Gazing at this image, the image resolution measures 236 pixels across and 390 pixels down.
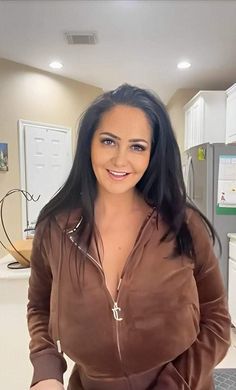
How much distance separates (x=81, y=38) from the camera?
339cm

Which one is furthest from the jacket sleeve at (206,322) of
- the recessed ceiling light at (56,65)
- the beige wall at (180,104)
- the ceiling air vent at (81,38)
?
the beige wall at (180,104)

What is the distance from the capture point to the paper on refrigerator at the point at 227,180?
322cm

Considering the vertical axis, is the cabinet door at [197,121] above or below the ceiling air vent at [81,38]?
below

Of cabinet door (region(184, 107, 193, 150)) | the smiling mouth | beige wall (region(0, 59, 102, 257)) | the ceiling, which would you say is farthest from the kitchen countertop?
cabinet door (region(184, 107, 193, 150))

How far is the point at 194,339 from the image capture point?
842 millimetres

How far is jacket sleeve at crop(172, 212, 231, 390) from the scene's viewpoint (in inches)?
32.8

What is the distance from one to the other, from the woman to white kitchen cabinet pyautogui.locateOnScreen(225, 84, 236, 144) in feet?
11.0

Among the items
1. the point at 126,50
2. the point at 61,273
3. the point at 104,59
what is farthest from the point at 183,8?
the point at 61,273

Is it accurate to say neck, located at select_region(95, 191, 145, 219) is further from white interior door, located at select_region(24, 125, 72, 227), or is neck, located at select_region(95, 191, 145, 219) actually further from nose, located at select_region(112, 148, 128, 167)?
white interior door, located at select_region(24, 125, 72, 227)

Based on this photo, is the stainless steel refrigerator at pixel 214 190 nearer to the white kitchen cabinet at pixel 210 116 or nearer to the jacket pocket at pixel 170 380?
the white kitchen cabinet at pixel 210 116

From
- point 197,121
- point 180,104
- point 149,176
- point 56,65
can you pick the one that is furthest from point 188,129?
point 149,176

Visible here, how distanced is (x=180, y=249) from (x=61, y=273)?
11.2 inches

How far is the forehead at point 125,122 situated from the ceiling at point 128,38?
1.63 meters

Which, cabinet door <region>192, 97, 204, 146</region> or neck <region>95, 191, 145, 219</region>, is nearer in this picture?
neck <region>95, 191, 145, 219</region>
